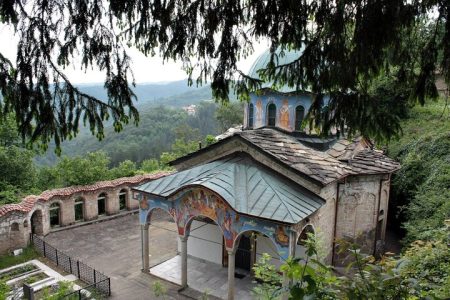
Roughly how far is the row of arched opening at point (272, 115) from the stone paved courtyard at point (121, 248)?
6.45 metres

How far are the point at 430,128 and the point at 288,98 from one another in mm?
9882

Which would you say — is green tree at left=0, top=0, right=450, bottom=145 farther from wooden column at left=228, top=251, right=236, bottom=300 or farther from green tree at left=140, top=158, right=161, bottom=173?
green tree at left=140, top=158, right=161, bottom=173

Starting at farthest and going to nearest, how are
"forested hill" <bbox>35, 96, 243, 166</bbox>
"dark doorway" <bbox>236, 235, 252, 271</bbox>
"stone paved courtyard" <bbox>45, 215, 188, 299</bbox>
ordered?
"forested hill" <bbox>35, 96, 243, 166</bbox>
"dark doorway" <bbox>236, 235, 252, 271</bbox>
"stone paved courtyard" <bbox>45, 215, 188, 299</bbox>

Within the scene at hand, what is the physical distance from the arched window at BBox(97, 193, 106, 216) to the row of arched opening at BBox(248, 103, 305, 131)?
30.3 ft

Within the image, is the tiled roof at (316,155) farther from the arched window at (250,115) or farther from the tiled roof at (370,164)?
the arched window at (250,115)

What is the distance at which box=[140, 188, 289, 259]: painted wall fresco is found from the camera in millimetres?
9719

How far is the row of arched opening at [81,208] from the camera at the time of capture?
17.6 m

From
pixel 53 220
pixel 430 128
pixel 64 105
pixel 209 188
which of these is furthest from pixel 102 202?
pixel 430 128

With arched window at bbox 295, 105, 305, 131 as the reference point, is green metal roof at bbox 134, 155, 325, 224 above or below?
below

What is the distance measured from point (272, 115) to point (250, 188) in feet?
16.8

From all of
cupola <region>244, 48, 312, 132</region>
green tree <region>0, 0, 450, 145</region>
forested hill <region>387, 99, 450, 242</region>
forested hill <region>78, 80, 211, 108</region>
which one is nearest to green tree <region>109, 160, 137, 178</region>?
cupola <region>244, 48, 312, 132</region>

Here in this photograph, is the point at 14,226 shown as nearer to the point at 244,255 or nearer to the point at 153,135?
the point at 244,255

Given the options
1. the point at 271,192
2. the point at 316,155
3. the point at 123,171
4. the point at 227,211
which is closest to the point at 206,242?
the point at 227,211

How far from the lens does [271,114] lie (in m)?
15.1
